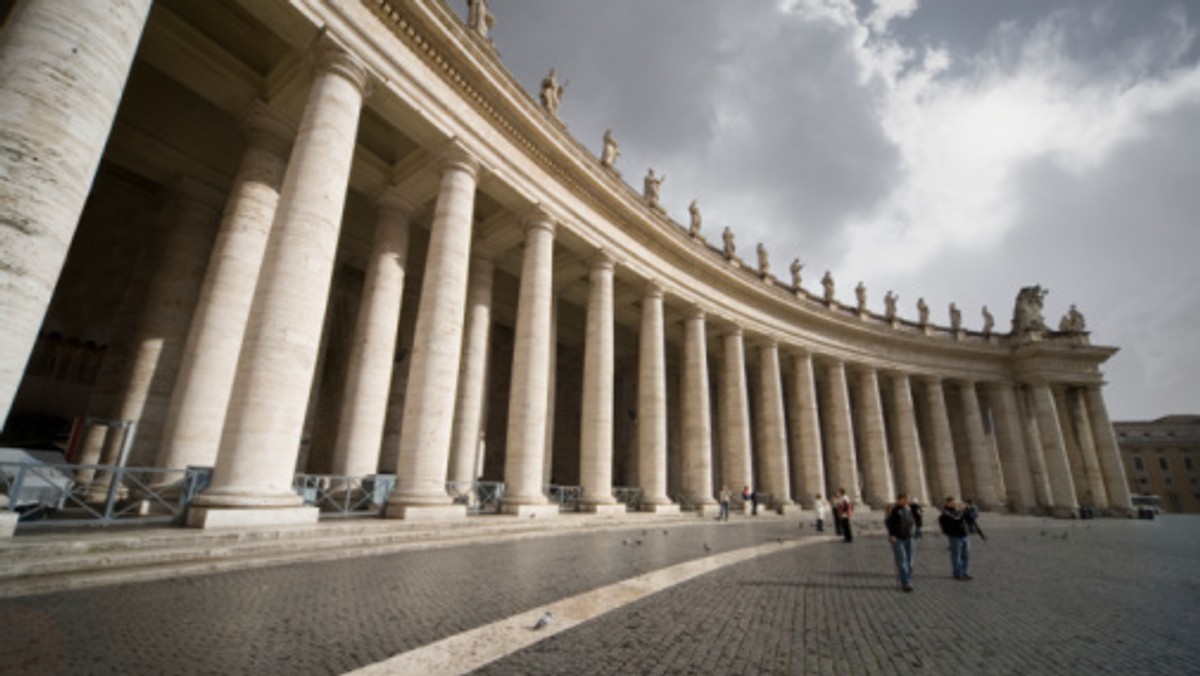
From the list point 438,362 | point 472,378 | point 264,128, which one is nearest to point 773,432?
point 472,378

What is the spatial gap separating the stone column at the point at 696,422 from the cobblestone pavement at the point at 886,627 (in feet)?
42.0

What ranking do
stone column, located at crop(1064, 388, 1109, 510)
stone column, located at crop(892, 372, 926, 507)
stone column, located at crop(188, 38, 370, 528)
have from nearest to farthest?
stone column, located at crop(188, 38, 370, 528) < stone column, located at crop(892, 372, 926, 507) < stone column, located at crop(1064, 388, 1109, 510)

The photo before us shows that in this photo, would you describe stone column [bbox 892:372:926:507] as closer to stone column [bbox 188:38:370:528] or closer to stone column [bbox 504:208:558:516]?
stone column [bbox 504:208:558:516]

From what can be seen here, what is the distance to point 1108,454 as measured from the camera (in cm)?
3384

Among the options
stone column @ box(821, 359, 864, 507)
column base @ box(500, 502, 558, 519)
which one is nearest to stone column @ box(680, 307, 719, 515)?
column base @ box(500, 502, 558, 519)

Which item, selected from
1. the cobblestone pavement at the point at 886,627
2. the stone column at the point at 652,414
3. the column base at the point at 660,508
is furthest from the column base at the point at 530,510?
the cobblestone pavement at the point at 886,627

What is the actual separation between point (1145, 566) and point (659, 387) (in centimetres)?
1370

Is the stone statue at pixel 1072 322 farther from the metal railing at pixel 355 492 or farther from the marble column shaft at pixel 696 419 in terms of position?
the metal railing at pixel 355 492

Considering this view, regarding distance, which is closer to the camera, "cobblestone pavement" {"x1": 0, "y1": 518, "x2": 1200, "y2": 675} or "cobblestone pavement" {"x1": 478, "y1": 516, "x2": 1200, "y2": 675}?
"cobblestone pavement" {"x1": 0, "y1": 518, "x2": 1200, "y2": 675}

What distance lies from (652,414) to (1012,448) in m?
30.2

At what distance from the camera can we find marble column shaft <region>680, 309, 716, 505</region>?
21.2 metres

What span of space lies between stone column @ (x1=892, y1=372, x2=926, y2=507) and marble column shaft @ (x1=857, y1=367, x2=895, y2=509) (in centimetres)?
117

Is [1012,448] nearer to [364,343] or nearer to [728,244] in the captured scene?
[728,244]

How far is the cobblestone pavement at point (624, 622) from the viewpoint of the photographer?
346 cm
